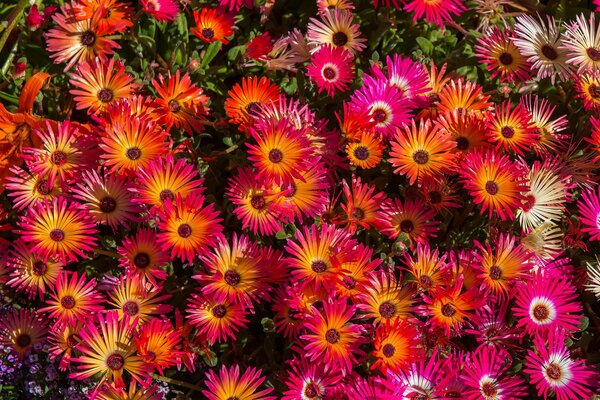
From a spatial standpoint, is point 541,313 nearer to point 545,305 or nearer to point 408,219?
point 545,305

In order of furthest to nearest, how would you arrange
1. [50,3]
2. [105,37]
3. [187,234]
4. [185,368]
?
1. [50,3]
2. [105,37]
3. [185,368]
4. [187,234]

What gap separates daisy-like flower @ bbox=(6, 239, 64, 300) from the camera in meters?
2.59

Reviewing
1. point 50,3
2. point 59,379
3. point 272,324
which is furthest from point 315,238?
point 50,3

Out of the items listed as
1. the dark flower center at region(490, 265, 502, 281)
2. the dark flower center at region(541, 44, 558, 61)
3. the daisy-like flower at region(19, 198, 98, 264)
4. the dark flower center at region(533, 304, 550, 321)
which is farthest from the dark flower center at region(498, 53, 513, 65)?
the daisy-like flower at region(19, 198, 98, 264)

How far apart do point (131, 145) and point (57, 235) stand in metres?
0.38

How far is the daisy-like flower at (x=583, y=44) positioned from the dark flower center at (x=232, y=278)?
151 centimetres

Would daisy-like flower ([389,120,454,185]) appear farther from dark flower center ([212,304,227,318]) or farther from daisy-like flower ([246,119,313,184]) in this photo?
dark flower center ([212,304,227,318])

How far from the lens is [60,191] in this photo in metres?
2.60

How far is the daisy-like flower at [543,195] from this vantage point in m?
2.70

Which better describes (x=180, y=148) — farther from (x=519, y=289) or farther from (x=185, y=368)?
(x=519, y=289)

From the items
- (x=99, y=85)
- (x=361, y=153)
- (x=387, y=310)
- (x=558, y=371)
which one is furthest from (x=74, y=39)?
(x=558, y=371)

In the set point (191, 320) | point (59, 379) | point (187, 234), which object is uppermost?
point (187, 234)

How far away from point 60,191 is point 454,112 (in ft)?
4.63

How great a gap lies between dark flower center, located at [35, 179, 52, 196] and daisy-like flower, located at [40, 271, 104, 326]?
288 millimetres
